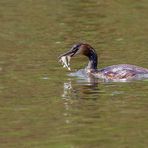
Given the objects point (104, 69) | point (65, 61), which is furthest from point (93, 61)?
point (104, 69)

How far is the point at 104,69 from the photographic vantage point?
64.3 ft

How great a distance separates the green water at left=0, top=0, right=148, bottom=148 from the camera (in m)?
13.8

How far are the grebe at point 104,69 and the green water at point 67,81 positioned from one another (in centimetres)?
35

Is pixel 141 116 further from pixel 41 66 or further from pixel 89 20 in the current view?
pixel 89 20

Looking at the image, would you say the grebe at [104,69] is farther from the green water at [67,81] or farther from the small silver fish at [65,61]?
the green water at [67,81]

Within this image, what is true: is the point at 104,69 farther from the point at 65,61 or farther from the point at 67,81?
the point at 67,81

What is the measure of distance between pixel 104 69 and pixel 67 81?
1.06 m

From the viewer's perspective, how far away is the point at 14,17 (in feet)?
93.5

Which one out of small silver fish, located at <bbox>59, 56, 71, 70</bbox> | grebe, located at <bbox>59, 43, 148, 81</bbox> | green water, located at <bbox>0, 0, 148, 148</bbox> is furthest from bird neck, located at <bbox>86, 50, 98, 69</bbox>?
green water, located at <bbox>0, 0, 148, 148</bbox>

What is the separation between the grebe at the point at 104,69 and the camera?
62.6 ft

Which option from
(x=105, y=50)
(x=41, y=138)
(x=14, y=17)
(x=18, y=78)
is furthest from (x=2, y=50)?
(x=41, y=138)

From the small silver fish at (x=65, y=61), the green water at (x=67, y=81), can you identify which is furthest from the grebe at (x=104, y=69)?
the green water at (x=67, y=81)

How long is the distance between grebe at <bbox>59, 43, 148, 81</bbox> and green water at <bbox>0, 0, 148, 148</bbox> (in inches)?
13.8

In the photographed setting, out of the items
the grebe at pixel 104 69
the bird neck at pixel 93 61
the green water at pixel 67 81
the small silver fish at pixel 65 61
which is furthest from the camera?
the bird neck at pixel 93 61
